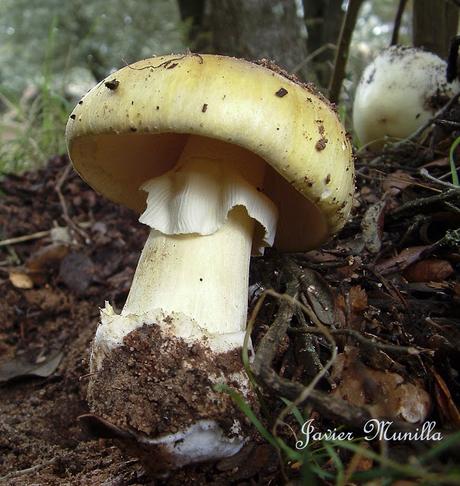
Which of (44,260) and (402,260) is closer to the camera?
(402,260)

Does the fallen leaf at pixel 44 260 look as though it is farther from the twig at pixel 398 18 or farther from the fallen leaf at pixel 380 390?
the twig at pixel 398 18

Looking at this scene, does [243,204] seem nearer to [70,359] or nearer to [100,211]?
[70,359]

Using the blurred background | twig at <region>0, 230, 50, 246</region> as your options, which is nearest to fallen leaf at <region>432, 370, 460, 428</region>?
the blurred background

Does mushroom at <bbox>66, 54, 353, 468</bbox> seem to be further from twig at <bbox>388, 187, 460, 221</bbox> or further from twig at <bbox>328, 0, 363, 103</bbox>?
twig at <bbox>328, 0, 363, 103</bbox>

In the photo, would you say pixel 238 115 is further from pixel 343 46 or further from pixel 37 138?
pixel 37 138

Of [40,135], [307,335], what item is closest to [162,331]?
[307,335]

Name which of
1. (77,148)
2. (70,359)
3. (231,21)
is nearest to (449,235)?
(77,148)
